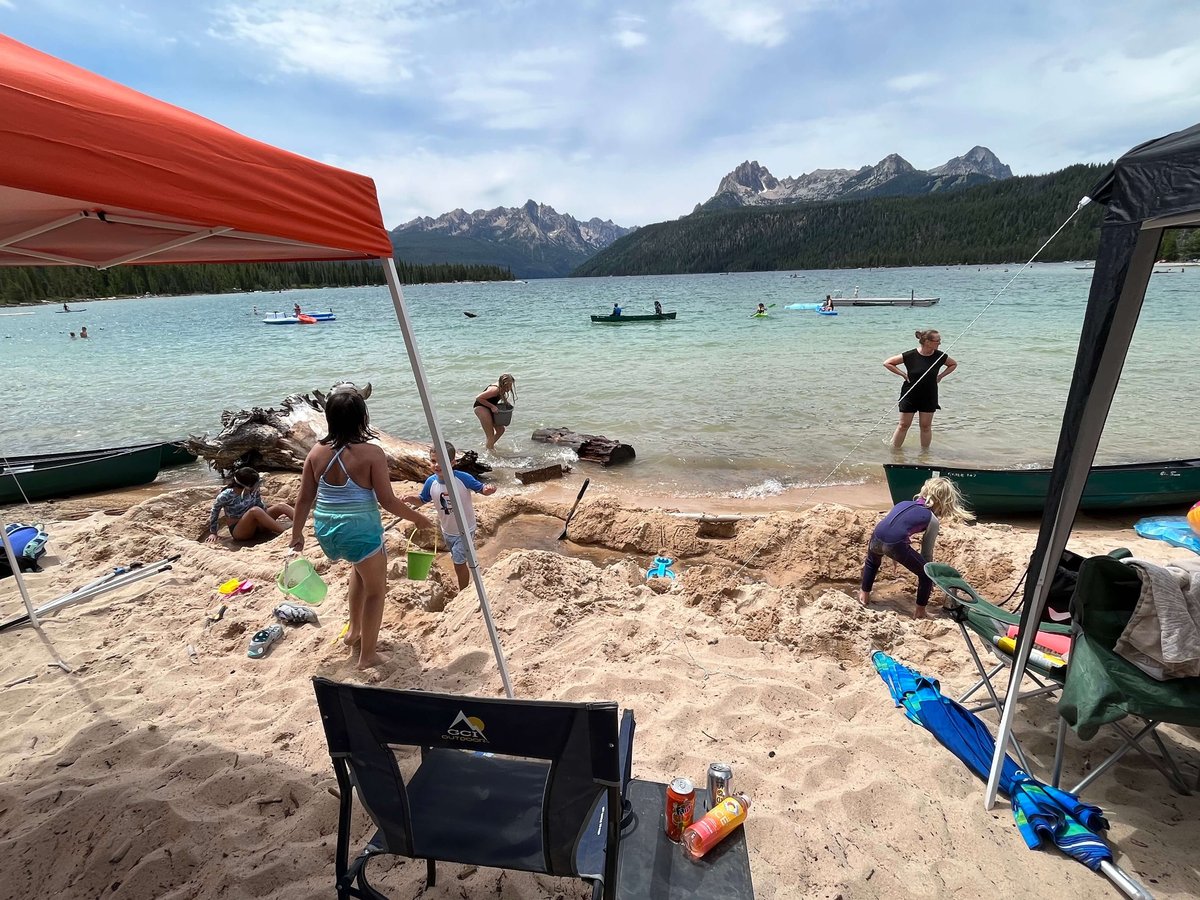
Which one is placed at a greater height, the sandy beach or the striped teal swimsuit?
the striped teal swimsuit

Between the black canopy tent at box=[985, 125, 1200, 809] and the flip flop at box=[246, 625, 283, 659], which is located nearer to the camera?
the black canopy tent at box=[985, 125, 1200, 809]

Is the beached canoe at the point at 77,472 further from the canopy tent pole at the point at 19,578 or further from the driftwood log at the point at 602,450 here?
the driftwood log at the point at 602,450

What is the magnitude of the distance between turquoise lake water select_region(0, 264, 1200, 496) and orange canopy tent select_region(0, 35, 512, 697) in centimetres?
708

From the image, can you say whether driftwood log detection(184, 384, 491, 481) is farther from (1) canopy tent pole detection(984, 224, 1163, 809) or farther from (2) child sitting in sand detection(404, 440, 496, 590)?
(1) canopy tent pole detection(984, 224, 1163, 809)

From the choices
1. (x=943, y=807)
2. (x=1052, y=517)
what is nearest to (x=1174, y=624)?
(x=1052, y=517)

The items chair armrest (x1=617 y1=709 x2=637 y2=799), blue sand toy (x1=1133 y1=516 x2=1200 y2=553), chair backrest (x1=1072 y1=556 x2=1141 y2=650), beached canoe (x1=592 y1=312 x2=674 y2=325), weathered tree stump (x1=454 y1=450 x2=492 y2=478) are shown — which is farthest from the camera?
beached canoe (x1=592 y1=312 x2=674 y2=325)

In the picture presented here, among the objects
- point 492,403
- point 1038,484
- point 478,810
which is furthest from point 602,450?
point 478,810

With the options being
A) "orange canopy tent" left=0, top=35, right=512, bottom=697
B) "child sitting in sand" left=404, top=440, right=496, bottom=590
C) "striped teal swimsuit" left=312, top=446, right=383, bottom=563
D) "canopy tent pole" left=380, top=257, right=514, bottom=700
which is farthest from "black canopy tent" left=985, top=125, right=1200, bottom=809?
"child sitting in sand" left=404, top=440, right=496, bottom=590

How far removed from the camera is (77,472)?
8477 mm

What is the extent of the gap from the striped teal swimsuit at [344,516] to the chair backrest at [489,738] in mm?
1723

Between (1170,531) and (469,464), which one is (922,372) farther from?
(469,464)

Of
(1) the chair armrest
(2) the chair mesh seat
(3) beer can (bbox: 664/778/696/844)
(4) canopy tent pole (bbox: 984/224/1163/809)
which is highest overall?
(4) canopy tent pole (bbox: 984/224/1163/809)

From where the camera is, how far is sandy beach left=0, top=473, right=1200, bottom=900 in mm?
2314

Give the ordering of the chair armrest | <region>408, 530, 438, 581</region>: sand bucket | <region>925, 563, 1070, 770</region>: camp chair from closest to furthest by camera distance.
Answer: the chair armrest, <region>925, 563, 1070, 770</region>: camp chair, <region>408, 530, 438, 581</region>: sand bucket
